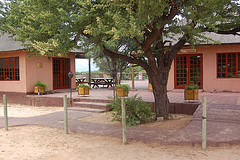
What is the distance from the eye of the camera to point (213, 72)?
12.9 m

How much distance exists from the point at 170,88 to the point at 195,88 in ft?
14.7

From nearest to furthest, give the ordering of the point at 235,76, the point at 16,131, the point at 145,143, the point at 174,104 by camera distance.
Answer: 1. the point at 145,143
2. the point at 16,131
3. the point at 174,104
4. the point at 235,76

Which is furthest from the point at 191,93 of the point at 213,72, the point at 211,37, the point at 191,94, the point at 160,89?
the point at 211,37

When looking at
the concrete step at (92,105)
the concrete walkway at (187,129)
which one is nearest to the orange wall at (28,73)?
the concrete step at (92,105)

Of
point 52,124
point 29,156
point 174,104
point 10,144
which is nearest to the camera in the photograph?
point 29,156

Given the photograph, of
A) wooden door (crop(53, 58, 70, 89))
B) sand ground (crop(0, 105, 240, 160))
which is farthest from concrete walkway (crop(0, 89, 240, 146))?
wooden door (crop(53, 58, 70, 89))

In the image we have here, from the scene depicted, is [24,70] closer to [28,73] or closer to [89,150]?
[28,73]

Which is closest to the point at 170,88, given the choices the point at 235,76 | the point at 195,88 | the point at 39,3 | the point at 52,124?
the point at 235,76

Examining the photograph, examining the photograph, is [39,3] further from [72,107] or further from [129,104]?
[72,107]

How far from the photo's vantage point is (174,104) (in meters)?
8.88

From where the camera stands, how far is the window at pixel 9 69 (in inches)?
536

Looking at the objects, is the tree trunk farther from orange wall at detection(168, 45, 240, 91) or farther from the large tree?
orange wall at detection(168, 45, 240, 91)

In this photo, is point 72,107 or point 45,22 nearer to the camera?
point 45,22

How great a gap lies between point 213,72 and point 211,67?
282mm
